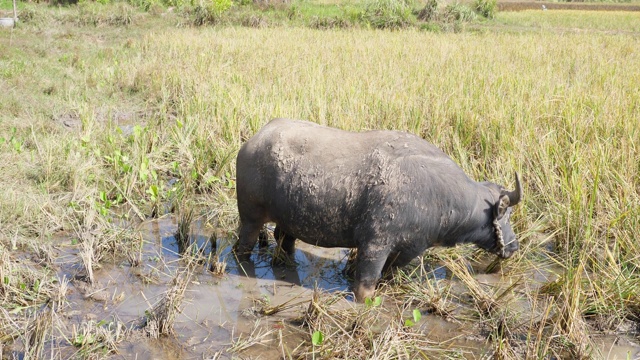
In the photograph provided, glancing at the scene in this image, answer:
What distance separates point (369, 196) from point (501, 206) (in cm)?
86

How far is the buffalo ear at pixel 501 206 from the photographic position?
387 centimetres

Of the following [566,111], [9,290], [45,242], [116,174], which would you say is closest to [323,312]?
[9,290]

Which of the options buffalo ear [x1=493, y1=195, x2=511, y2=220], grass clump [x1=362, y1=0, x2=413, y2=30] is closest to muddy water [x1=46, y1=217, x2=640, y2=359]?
buffalo ear [x1=493, y1=195, x2=511, y2=220]

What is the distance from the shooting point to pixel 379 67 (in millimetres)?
9172

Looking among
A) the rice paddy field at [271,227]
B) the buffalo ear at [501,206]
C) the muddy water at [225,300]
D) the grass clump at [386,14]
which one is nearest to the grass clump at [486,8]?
the grass clump at [386,14]

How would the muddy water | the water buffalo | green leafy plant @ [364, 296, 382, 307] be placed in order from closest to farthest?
the muddy water, green leafy plant @ [364, 296, 382, 307], the water buffalo

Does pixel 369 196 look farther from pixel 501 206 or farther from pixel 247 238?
pixel 247 238

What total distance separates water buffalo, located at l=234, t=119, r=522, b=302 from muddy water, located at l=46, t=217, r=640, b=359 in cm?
38

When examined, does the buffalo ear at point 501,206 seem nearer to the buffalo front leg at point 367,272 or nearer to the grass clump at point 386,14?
the buffalo front leg at point 367,272

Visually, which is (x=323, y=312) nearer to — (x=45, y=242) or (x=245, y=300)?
(x=245, y=300)

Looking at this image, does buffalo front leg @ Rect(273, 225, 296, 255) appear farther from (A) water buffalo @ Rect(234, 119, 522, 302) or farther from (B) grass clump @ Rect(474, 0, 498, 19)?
(B) grass clump @ Rect(474, 0, 498, 19)

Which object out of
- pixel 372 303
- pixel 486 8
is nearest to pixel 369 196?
pixel 372 303

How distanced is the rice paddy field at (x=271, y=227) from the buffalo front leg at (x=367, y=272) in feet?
0.31

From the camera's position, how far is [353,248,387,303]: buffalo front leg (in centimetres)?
379
